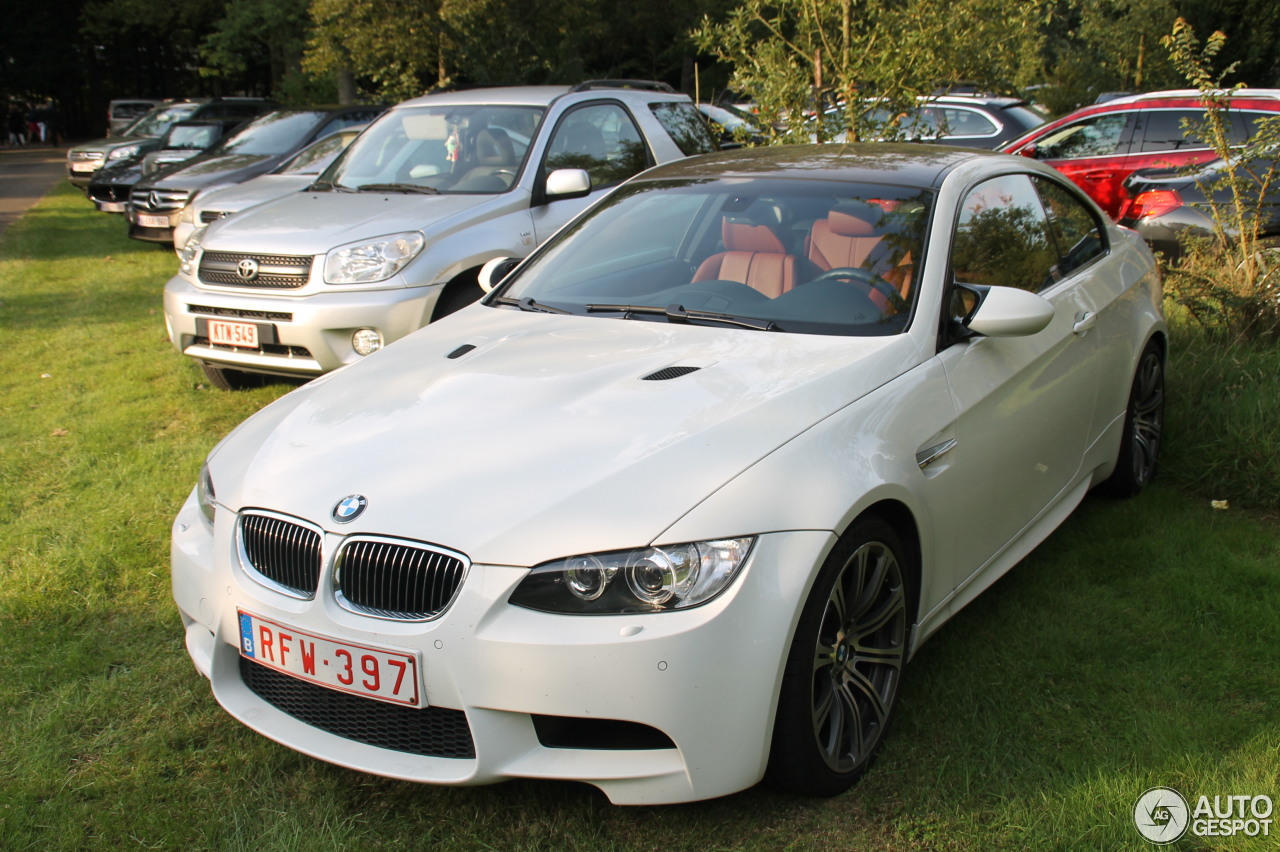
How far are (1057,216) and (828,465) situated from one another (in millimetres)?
2202

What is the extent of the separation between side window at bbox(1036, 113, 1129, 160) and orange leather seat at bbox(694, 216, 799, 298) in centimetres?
742

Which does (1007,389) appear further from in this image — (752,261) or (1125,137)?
(1125,137)

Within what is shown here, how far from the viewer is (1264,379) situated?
16.8 feet

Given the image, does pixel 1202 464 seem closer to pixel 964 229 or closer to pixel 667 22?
pixel 964 229

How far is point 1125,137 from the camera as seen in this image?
9.95 m

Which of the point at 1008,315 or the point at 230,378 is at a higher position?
the point at 1008,315

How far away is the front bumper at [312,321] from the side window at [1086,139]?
22.3 feet

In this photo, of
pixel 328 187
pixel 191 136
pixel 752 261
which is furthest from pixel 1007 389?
pixel 191 136

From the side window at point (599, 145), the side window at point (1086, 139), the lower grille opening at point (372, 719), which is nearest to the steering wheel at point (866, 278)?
the lower grille opening at point (372, 719)

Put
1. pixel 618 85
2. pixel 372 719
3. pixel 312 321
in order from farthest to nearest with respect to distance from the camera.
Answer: pixel 618 85, pixel 312 321, pixel 372 719

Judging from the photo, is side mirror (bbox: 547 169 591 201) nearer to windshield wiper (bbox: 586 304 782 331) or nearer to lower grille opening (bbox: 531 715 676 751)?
windshield wiper (bbox: 586 304 782 331)

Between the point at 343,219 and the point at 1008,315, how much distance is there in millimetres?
4123

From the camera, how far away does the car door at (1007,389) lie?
124 inches

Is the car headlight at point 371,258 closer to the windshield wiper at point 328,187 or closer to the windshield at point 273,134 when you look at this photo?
the windshield wiper at point 328,187
